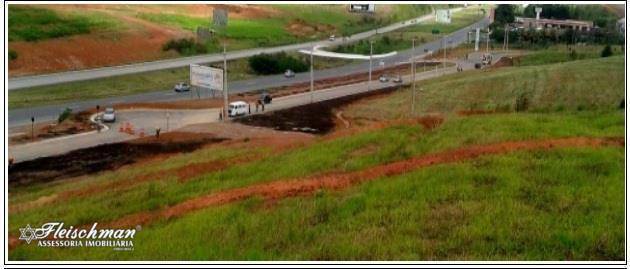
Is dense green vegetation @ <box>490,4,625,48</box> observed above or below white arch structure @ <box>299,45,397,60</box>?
above

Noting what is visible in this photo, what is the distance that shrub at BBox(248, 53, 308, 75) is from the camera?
3781 cm

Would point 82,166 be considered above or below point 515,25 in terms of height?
below

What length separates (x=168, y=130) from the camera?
23.5 meters

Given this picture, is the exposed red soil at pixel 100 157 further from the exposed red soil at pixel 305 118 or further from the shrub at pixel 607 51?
the shrub at pixel 607 51

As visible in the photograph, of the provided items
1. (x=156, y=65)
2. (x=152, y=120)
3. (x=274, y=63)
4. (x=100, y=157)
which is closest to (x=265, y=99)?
(x=152, y=120)

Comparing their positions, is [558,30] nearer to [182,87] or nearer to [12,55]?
[182,87]

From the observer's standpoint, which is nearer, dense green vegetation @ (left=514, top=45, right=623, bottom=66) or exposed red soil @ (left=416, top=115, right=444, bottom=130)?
exposed red soil @ (left=416, top=115, right=444, bottom=130)

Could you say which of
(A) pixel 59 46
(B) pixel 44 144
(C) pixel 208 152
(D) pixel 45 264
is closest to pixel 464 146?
(C) pixel 208 152

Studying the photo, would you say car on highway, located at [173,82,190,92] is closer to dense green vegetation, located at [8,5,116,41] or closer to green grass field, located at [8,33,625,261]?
dense green vegetation, located at [8,5,116,41]

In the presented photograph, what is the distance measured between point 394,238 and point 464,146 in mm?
5578

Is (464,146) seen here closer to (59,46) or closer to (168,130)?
(168,130)

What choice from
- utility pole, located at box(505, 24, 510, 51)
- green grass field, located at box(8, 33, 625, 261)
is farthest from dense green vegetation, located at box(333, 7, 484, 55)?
green grass field, located at box(8, 33, 625, 261)

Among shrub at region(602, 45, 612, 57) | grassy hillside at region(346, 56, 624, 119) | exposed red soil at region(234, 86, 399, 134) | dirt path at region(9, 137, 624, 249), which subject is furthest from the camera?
shrub at region(602, 45, 612, 57)

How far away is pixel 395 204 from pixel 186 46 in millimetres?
28339
